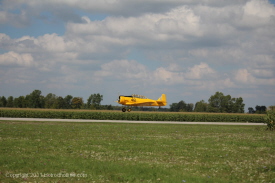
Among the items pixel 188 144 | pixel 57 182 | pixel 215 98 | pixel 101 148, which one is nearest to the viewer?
pixel 57 182

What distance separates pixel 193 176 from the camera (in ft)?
33.5

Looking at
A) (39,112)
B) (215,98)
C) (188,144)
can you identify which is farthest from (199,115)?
(215,98)

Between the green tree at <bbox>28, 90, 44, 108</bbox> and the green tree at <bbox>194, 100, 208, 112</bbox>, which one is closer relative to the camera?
the green tree at <bbox>28, 90, 44, 108</bbox>

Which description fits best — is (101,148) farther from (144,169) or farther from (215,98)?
(215,98)

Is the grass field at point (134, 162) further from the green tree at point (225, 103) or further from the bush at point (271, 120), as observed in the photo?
the green tree at point (225, 103)

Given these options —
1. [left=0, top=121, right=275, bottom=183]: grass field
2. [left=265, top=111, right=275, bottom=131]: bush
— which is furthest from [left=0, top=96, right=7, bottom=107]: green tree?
[left=0, top=121, right=275, bottom=183]: grass field

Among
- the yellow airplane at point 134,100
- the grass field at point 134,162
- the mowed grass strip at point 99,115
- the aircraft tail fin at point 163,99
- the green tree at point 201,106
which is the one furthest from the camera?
the green tree at point 201,106

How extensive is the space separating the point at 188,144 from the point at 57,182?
30.2ft

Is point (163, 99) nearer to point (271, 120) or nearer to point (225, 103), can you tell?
point (271, 120)

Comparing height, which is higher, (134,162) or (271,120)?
(271,120)

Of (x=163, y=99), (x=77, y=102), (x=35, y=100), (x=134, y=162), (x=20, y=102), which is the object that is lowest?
(x=134, y=162)

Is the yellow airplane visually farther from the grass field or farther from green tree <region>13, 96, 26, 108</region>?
green tree <region>13, 96, 26, 108</region>

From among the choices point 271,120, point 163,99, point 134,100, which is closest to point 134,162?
point 271,120

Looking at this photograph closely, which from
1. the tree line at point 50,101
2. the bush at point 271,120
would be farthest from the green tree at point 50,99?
the bush at point 271,120
